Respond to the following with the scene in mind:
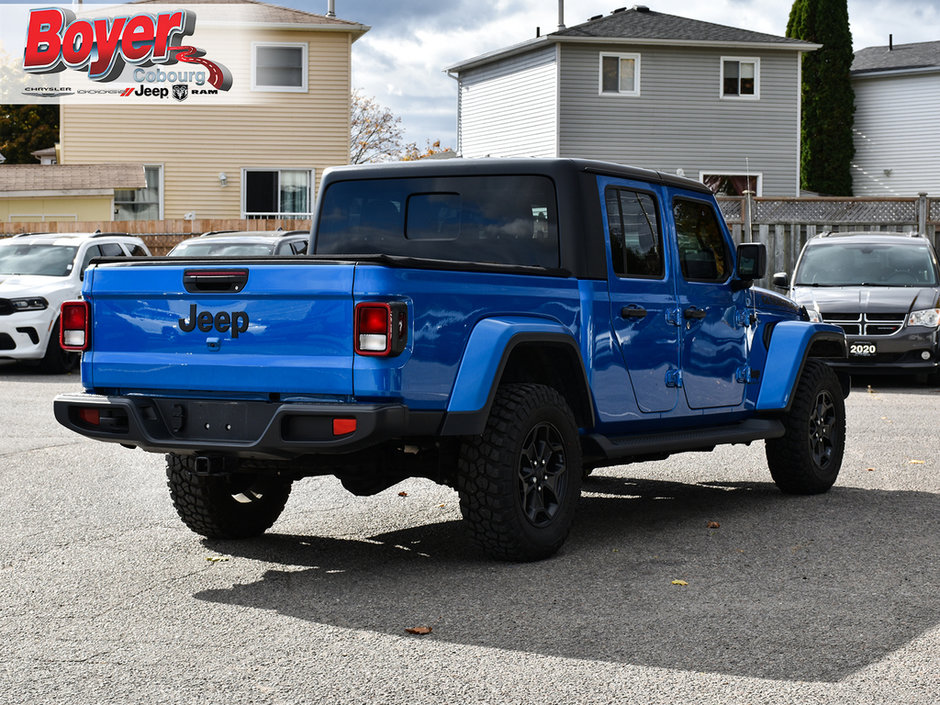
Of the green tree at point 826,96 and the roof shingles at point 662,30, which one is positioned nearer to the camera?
the roof shingles at point 662,30

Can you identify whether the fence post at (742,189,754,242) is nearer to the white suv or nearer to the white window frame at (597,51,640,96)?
the white suv

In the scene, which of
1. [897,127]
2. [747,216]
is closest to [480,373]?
[747,216]

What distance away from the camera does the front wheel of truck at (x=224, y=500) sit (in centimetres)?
710

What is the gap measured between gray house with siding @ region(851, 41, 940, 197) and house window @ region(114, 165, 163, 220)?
24.4 metres

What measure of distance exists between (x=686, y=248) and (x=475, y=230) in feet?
4.95

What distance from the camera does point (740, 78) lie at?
1549 inches

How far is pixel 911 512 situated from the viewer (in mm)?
8242

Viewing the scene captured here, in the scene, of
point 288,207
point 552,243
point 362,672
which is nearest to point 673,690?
point 362,672

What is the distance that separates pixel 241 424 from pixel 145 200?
2927 centimetres

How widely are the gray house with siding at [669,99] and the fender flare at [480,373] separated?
32141mm

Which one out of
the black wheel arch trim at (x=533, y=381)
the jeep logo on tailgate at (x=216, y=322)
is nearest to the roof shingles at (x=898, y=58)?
the black wheel arch trim at (x=533, y=381)

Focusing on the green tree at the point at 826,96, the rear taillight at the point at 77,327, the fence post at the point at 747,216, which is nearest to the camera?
the rear taillight at the point at 77,327

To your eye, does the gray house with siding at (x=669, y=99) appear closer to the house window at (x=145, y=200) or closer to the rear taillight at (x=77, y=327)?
the house window at (x=145, y=200)

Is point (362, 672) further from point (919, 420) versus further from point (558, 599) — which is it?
point (919, 420)
